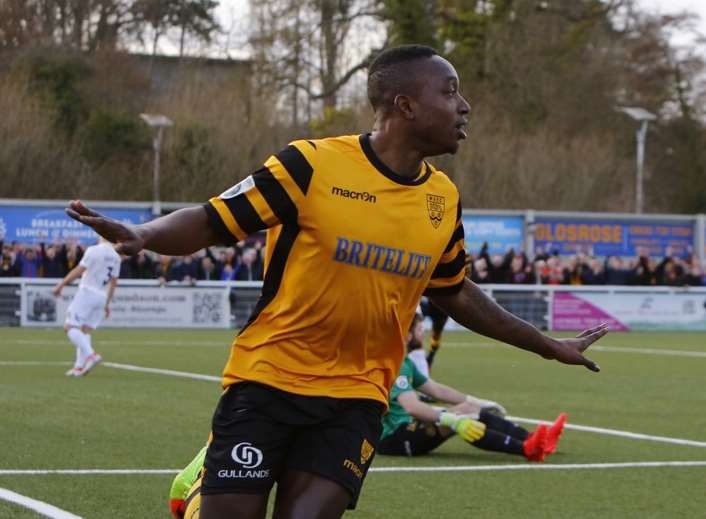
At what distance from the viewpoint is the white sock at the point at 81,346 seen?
18.5m

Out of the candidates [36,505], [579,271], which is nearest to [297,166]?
[36,505]

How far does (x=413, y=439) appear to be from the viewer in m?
10.9

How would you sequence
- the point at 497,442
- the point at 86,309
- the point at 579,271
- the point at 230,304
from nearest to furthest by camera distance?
the point at 497,442
the point at 86,309
the point at 230,304
the point at 579,271

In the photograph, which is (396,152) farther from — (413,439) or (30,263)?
(30,263)

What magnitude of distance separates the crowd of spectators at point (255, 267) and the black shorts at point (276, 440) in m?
24.4

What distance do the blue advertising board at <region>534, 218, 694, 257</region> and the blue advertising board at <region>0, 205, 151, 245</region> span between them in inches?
463

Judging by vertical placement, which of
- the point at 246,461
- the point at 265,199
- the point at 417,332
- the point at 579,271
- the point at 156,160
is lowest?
the point at 579,271

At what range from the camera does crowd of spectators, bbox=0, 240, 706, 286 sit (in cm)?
3084

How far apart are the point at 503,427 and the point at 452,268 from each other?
529 cm

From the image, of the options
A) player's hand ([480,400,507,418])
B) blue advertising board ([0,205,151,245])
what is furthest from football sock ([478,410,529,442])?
blue advertising board ([0,205,151,245])

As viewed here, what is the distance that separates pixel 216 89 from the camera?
164 ft

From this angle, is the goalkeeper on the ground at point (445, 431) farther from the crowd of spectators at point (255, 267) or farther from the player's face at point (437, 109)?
the crowd of spectators at point (255, 267)

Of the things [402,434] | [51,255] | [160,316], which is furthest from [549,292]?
[402,434]

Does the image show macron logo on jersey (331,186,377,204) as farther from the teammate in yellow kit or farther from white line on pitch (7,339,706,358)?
white line on pitch (7,339,706,358)
